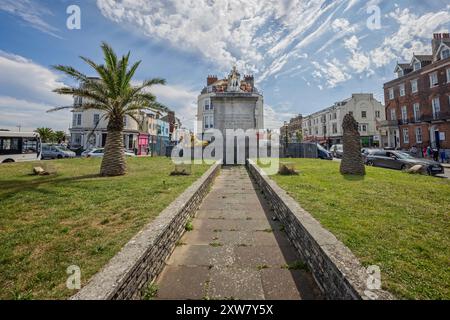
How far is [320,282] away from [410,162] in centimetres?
1622

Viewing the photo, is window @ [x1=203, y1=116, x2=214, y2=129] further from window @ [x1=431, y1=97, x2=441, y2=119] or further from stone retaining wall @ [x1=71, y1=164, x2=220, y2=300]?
stone retaining wall @ [x1=71, y1=164, x2=220, y2=300]

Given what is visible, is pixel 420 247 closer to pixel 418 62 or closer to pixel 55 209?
pixel 55 209

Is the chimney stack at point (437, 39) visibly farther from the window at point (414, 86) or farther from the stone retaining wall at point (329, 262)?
the stone retaining wall at point (329, 262)

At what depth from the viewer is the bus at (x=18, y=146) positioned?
18.1 meters

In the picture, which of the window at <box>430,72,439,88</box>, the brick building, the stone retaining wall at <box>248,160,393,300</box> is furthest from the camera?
the window at <box>430,72,439,88</box>

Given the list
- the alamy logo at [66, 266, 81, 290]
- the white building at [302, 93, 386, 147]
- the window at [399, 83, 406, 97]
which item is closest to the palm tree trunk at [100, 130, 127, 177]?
the alamy logo at [66, 266, 81, 290]

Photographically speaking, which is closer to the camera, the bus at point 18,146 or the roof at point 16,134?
the roof at point 16,134

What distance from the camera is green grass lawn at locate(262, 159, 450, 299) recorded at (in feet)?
7.72

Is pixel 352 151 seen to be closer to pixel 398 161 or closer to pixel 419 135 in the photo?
pixel 398 161

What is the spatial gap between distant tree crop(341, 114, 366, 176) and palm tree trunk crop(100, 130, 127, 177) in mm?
11386

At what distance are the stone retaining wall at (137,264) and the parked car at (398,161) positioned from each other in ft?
55.2

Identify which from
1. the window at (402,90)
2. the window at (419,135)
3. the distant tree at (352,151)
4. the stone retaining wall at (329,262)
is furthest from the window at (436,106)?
the stone retaining wall at (329,262)
